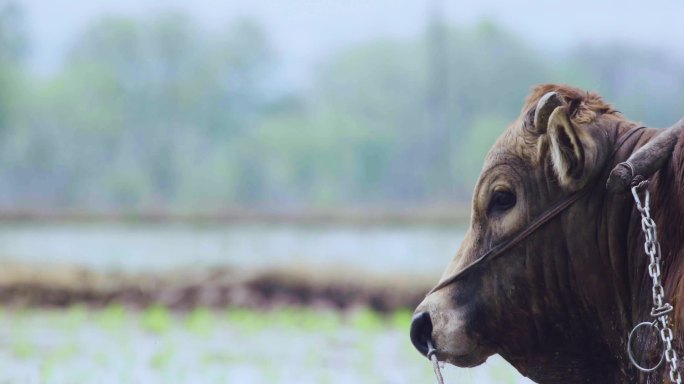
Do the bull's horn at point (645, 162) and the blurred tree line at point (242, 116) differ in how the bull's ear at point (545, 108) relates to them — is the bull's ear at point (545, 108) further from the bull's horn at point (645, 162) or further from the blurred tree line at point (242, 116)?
the blurred tree line at point (242, 116)

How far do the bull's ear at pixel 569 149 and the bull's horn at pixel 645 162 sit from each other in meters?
0.13

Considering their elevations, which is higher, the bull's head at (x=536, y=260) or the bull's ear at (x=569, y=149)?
the bull's ear at (x=569, y=149)

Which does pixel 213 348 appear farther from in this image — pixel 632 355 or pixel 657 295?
pixel 657 295

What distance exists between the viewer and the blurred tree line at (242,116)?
2773cm

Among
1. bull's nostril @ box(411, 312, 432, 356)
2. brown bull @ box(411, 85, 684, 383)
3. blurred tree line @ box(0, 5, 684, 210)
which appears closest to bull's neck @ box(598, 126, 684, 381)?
brown bull @ box(411, 85, 684, 383)

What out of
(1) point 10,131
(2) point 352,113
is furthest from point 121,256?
(2) point 352,113

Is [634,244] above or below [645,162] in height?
below

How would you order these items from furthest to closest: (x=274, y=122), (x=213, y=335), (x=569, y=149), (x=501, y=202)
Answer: (x=274, y=122) → (x=213, y=335) → (x=501, y=202) → (x=569, y=149)

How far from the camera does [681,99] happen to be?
25.7 meters

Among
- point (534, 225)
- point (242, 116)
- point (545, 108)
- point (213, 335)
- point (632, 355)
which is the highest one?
point (545, 108)

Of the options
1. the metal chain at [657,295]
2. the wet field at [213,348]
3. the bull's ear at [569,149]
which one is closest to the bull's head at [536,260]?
the bull's ear at [569,149]

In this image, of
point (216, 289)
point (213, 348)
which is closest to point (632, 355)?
point (213, 348)

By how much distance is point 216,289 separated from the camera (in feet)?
44.1

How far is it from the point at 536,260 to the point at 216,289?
980 centimetres
